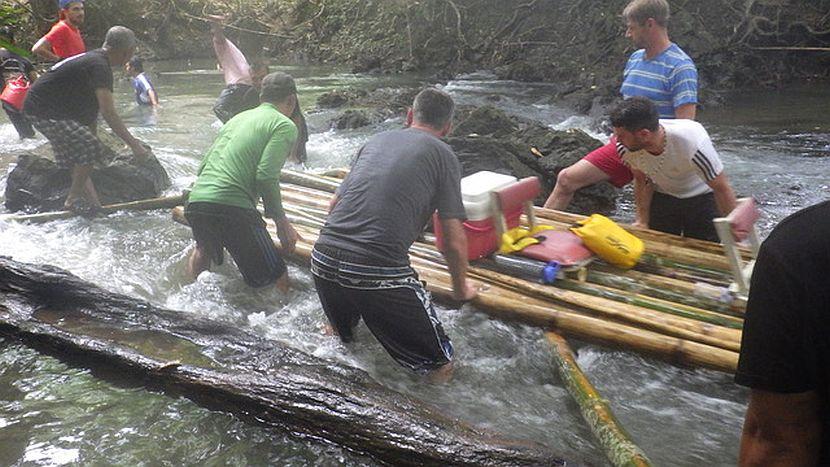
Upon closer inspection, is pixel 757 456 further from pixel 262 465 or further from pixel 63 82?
pixel 63 82

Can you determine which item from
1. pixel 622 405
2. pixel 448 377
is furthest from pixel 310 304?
pixel 622 405

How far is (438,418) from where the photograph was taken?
3307 mm

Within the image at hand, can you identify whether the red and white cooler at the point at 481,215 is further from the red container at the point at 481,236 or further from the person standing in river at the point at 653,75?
the person standing in river at the point at 653,75

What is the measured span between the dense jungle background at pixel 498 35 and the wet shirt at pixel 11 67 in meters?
0.69

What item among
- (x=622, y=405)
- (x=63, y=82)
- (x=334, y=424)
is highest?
(x=63, y=82)

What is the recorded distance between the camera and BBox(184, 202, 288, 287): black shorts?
4996mm

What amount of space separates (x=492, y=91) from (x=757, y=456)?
1433cm

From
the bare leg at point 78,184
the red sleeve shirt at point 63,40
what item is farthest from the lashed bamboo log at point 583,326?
the red sleeve shirt at point 63,40

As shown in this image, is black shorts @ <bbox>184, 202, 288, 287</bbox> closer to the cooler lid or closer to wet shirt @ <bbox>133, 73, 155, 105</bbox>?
the cooler lid

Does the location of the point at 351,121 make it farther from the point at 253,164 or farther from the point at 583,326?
the point at 583,326

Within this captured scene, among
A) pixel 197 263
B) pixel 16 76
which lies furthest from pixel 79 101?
pixel 16 76

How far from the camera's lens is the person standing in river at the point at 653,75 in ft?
17.1

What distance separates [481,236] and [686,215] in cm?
161

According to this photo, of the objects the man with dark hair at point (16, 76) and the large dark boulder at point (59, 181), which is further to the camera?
the man with dark hair at point (16, 76)
